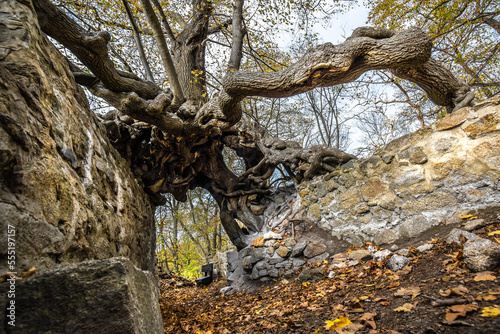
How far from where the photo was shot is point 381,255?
2.88m

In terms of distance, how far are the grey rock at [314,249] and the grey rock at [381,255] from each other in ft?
3.22

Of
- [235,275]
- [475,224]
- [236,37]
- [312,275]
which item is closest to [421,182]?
[475,224]

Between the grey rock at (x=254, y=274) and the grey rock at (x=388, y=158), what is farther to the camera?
the grey rock at (x=254, y=274)

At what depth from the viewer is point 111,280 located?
93 centimetres

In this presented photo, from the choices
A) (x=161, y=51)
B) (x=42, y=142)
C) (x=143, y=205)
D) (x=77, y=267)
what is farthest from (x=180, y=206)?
(x=77, y=267)

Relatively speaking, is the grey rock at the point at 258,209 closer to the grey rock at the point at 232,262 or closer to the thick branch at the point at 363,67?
the grey rock at the point at 232,262

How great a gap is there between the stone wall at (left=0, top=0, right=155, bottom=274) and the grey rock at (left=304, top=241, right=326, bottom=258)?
275cm

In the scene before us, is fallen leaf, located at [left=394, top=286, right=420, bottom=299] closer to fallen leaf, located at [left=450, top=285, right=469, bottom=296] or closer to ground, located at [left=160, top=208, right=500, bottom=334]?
ground, located at [left=160, top=208, right=500, bottom=334]

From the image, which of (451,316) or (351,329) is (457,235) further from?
(351,329)

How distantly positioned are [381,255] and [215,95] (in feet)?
12.8

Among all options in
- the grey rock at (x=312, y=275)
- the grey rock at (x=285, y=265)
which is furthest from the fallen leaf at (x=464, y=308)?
the grey rock at (x=285, y=265)

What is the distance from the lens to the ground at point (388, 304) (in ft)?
4.22

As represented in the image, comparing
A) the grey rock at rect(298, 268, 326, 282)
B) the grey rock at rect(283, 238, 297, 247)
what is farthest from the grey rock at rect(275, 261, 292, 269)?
the grey rock at rect(298, 268, 326, 282)

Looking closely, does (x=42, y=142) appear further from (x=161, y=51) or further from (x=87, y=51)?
(x=161, y=51)
